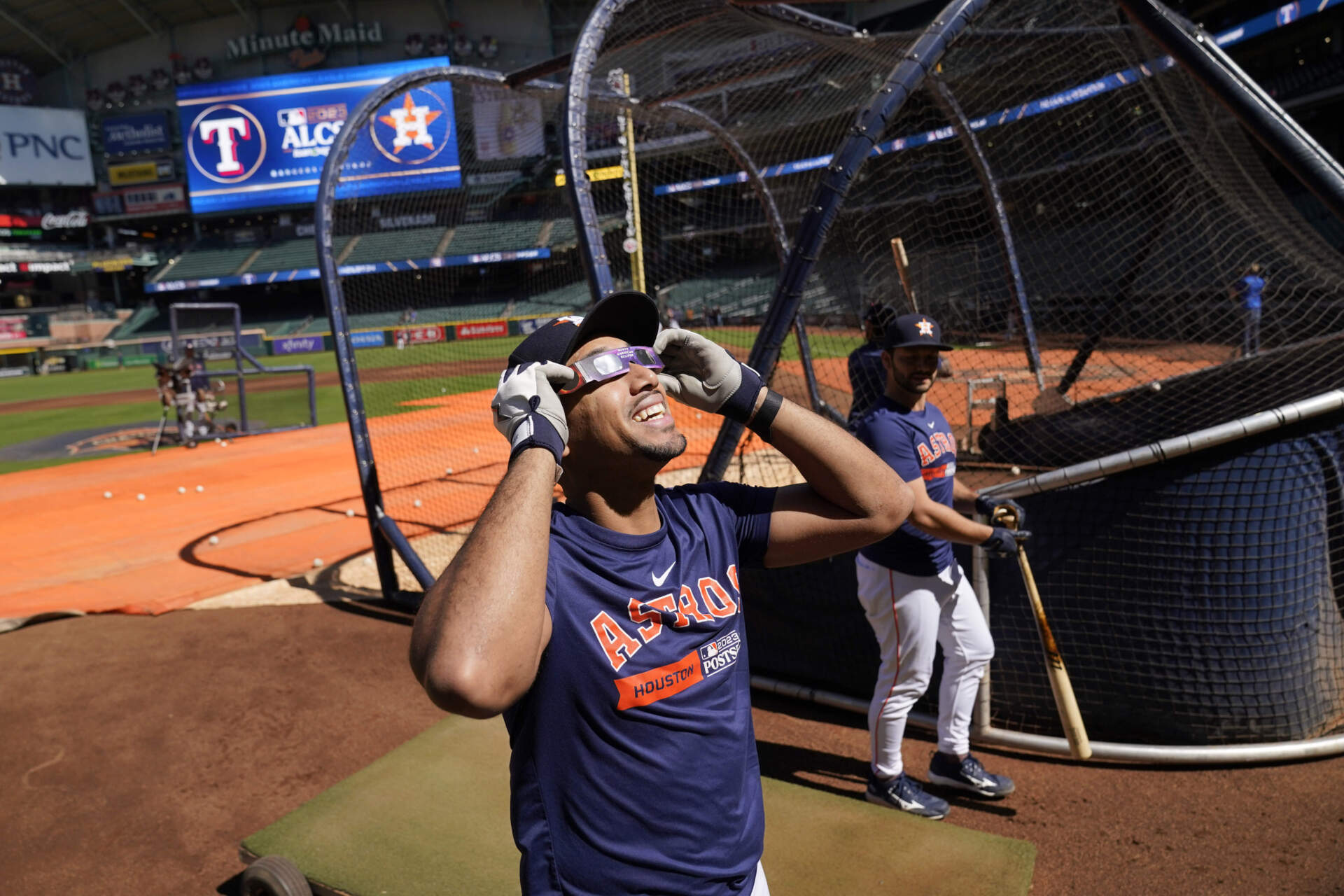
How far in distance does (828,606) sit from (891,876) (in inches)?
63.8

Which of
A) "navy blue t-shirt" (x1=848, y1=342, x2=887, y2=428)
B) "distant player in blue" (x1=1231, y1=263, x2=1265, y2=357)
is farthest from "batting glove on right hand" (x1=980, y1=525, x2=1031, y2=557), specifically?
"distant player in blue" (x1=1231, y1=263, x2=1265, y2=357)

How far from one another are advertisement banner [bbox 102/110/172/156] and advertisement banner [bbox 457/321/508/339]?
A: 32057 mm

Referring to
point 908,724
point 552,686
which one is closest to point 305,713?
point 908,724

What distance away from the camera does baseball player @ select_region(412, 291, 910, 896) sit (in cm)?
147

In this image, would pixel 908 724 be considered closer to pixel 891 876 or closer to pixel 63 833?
pixel 891 876

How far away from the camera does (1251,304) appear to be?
10.8 metres

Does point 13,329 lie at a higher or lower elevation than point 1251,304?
Answer: higher

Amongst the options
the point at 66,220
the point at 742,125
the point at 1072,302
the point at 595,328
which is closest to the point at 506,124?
the point at 742,125


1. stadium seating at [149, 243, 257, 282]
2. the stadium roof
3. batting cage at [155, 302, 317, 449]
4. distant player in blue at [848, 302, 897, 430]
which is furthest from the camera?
the stadium roof

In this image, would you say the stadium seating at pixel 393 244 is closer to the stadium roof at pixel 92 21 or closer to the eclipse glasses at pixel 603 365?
the eclipse glasses at pixel 603 365

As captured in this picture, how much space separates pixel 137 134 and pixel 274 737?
194 feet

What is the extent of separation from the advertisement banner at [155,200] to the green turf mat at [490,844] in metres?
57.4

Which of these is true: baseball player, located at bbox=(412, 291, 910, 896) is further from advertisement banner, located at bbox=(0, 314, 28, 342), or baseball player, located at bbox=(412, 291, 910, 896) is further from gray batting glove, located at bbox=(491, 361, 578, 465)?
advertisement banner, located at bbox=(0, 314, 28, 342)

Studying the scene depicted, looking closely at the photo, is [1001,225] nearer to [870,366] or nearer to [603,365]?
[870,366]
